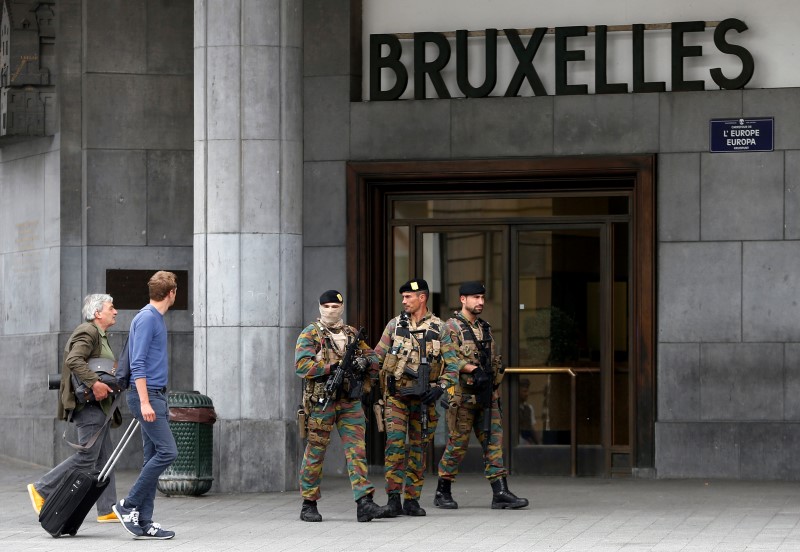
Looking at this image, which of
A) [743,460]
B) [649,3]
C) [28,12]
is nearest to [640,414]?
[743,460]

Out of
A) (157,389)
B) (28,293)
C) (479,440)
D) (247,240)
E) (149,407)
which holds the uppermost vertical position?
(247,240)

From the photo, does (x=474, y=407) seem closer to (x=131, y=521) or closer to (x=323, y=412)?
(x=323, y=412)

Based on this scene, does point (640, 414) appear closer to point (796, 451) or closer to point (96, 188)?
point (796, 451)

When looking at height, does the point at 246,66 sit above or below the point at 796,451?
above

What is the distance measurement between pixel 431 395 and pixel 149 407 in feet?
7.79

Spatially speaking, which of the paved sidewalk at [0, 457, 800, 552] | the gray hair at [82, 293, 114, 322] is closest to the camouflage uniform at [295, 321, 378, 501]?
the paved sidewalk at [0, 457, 800, 552]

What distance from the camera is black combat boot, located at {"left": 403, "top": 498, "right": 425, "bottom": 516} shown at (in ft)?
40.9

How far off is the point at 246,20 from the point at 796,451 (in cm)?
669

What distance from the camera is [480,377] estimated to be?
41.7ft

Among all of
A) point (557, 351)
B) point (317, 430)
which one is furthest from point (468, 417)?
point (557, 351)

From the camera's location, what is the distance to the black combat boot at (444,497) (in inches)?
511

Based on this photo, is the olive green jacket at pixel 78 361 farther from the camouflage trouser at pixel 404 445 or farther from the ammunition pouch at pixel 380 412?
the camouflage trouser at pixel 404 445

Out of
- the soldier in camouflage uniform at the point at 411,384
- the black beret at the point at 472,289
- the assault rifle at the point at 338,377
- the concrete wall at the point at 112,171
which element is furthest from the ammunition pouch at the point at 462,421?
the concrete wall at the point at 112,171

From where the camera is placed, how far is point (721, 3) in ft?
51.2
